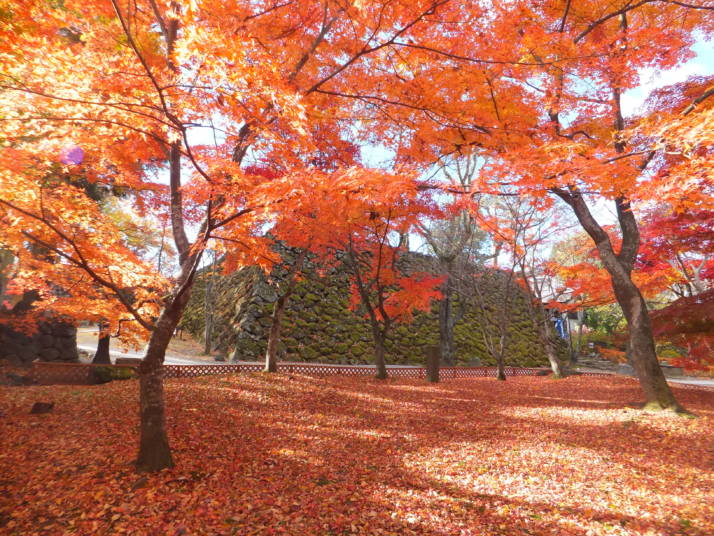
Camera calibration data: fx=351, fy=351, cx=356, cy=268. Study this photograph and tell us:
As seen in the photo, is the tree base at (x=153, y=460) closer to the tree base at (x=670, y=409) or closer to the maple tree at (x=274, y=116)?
the maple tree at (x=274, y=116)

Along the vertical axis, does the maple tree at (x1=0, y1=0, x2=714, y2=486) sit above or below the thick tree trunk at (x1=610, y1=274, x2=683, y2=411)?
above

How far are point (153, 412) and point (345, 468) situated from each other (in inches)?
94.5

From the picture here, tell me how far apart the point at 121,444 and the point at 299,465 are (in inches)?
92.7

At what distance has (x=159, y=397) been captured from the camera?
13.5 ft

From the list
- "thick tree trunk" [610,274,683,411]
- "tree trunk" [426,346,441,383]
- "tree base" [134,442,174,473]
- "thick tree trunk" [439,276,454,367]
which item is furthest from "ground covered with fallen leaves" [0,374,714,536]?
"thick tree trunk" [439,276,454,367]

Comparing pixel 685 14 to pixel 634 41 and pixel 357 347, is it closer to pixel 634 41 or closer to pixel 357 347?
pixel 634 41

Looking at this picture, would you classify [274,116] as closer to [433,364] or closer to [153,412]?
[153,412]

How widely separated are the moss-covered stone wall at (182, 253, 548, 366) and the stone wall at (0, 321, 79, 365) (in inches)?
204

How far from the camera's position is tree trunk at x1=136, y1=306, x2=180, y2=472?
13.1 ft

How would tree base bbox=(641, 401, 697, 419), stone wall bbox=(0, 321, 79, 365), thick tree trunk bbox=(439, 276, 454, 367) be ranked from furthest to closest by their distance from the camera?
thick tree trunk bbox=(439, 276, 454, 367) < stone wall bbox=(0, 321, 79, 365) < tree base bbox=(641, 401, 697, 419)

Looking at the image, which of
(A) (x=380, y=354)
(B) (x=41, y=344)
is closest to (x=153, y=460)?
(A) (x=380, y=354)

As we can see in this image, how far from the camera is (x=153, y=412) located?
4.06 meters

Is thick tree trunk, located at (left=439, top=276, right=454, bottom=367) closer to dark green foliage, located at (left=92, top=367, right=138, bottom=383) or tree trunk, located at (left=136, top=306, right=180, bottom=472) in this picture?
dark green foliage, located at (left=92, top=367, right=138, bottom=383)

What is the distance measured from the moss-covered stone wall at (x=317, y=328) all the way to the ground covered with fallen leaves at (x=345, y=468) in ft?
23.5
